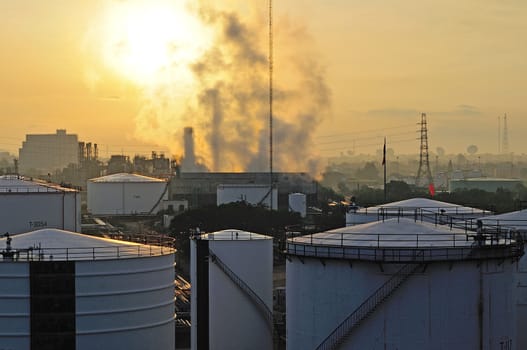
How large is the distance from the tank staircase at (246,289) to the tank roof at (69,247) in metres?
5.25

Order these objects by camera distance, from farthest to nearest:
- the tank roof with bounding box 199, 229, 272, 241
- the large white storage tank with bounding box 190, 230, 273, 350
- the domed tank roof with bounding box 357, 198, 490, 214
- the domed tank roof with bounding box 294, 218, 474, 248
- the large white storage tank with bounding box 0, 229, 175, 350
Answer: the domed tank roof with bounding box 357, 198, 490, 214
the tank roof with bounding box 199, 229, 272, 241
the large white storage tank with bounding box 190, 230, 273, 350
the large white storage tank with bounding box 0, 229, 175, 350
the domed tank roof with bounding box 294, 218, 474, 248

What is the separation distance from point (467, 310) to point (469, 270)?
1.06m

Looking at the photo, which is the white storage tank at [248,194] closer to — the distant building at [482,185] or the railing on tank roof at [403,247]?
the railing on tank roof at [403,247]

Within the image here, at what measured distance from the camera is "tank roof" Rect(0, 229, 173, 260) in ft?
102

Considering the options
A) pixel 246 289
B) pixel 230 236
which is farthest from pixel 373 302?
pixel 230 236

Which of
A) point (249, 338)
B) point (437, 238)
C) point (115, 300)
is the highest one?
point (437, 238)

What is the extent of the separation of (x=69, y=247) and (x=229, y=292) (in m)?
8.94

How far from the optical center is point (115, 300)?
31.2 metres

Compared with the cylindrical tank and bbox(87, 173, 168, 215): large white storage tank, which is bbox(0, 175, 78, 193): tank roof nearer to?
the cylindrical tank

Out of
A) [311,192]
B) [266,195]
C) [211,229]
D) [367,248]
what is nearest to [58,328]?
[367,248]

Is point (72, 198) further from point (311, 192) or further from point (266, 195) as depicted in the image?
point (311, 192)

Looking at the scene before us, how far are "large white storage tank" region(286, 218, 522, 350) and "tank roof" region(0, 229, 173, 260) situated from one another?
621 centimetres

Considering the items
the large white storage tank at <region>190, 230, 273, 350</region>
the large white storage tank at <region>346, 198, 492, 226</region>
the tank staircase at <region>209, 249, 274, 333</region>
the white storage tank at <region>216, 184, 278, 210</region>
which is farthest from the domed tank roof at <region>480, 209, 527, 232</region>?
the white storage tank at <region>216, 184, 278, 210</region>

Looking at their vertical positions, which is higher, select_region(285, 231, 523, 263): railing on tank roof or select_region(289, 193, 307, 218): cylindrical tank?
select_region(285, 231, 523, 263): railing on tank roof
